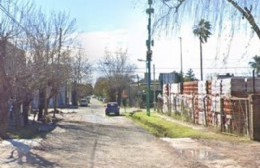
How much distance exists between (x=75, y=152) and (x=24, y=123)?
1813 cm

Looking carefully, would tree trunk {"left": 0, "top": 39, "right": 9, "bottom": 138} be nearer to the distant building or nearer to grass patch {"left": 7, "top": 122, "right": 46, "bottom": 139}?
grass patch {"left": 7, "top": 122, "right": 46, "bottom": 139}

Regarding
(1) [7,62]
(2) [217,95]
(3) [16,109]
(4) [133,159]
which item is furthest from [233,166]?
(3) [16,109]

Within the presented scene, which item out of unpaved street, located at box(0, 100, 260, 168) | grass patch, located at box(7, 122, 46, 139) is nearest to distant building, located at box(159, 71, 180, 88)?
grass patch, located at box(7, 122, 46, 139)

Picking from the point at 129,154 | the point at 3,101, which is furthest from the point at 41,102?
the point at 129,154

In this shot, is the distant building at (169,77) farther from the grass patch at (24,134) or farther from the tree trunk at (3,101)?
the tree trunk at (3,101)

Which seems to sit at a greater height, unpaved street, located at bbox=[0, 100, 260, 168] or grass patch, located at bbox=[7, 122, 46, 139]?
grass patch, located at bbox=[7, 122, 46, 139]

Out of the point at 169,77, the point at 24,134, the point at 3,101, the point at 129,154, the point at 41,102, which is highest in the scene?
the point at 169,77

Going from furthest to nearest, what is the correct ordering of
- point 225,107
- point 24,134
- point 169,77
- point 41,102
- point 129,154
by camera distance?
point 169,77
point 41,102
point 225,107
point 24,134
point 129,154

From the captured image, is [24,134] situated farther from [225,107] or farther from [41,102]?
[41,102]

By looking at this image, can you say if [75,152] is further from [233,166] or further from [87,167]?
[233,166]

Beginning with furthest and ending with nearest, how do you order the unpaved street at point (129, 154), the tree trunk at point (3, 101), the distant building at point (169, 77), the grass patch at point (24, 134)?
the distant building at point (169, 77)
the grass patch at point (24, 134)
the tree trunk at point (3, 101)
the unpaved street at point (129, 154)

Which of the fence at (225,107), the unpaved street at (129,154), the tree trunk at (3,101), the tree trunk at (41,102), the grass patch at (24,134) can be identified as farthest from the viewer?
the tree trunk at (41,102)

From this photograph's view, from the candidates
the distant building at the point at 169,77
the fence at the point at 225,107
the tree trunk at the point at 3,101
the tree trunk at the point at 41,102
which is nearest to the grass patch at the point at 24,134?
the tree trunk at the point at 3,101

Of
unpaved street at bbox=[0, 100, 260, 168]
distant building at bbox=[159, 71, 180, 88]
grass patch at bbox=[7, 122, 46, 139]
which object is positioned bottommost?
unpaved street at bbox=[0, 100, 260, 168]
